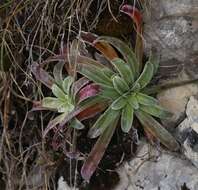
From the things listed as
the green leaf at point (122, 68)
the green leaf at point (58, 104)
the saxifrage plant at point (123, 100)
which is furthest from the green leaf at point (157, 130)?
the green leaf at point (58, 104)

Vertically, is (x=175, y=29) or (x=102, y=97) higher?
(x=175, y=29)

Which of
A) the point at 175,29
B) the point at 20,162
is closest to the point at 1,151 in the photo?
the point at 20,162

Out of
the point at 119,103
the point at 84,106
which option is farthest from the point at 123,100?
the point at 84,106

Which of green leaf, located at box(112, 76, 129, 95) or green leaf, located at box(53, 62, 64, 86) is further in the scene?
green leaf, located at box(53, 62, 64, 86)

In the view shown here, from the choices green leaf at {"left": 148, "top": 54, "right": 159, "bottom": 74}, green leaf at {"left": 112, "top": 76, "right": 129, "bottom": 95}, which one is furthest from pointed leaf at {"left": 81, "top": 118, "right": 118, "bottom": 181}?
green leaf at {"left": 148, "top": 54, "right": 159, "bottom": 74}

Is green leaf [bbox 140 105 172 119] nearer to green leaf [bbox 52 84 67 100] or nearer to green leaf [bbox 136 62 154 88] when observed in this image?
green leaf [bbox 136 62 154 88]

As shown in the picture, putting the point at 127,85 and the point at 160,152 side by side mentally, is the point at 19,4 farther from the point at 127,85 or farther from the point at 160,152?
the point at 160,152

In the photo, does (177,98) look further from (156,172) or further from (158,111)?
(156,172)
